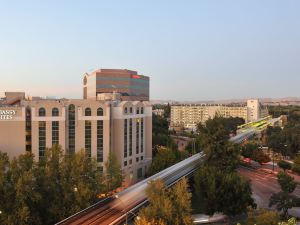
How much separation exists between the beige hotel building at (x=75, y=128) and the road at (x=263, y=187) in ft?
73.6

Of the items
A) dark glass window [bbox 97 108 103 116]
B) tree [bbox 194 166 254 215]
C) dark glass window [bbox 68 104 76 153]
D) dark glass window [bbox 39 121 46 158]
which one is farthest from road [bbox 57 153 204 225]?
dark glass window [bbox 39 121 46 158]

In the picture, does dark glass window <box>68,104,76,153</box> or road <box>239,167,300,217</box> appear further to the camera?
dark glass window <box>68,104,76,153</box>

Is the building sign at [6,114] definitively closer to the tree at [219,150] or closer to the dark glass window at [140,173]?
the dark glass window at [140,173]

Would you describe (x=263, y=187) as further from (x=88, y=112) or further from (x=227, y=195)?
(x=88, y=112)

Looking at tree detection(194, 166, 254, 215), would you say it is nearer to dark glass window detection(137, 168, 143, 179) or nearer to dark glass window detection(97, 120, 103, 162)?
dark glass window detection(97, 120, 103, 162)

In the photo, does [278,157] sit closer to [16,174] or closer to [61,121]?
[61,121]

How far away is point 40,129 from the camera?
2018 inches

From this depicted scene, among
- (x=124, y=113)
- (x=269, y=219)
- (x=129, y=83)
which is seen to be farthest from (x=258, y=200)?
(x=129, y=83)

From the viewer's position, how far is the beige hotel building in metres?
50.3

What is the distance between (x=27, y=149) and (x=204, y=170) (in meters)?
29.0

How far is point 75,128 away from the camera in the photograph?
53.4 meters

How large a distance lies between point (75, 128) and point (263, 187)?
35502mm

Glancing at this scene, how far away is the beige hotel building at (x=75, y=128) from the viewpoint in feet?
165

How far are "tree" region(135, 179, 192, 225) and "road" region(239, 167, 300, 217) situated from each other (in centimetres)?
2284
